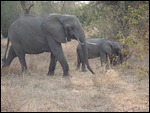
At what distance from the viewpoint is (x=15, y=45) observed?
1263 centimetres

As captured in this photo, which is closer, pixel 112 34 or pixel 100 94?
pixel 100 94

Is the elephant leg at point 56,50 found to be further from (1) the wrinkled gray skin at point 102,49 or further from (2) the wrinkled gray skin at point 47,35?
(1) the wrinkled gray skin at point 102,49

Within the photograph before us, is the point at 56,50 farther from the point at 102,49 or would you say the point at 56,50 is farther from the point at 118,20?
the point at 118,20

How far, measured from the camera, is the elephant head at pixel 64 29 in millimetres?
11867

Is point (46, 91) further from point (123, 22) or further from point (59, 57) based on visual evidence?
point (123, 22)

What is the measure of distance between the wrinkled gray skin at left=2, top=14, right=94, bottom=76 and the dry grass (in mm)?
610

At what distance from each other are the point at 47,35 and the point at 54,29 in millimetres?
312

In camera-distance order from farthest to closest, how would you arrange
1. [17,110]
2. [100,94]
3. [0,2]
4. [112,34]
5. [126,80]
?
[0,2]
[112,34]
[126,80]
[100,94]
[17,110]

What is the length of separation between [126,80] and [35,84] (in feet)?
9.18

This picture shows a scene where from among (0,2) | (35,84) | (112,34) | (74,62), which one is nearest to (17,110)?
(35,84)

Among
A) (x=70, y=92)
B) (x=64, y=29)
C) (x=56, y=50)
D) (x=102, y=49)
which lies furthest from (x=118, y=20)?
(x=70, y=92)

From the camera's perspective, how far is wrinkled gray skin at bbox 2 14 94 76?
1195cm

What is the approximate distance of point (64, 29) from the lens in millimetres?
12086

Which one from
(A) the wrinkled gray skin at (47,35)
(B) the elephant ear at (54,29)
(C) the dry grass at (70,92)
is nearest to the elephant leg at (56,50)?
(A) the wrinkled gray skin at (47,35)
